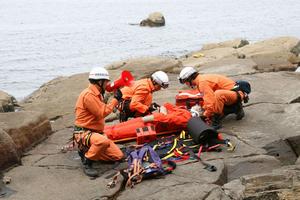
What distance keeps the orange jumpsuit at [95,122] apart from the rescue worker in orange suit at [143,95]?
167cm

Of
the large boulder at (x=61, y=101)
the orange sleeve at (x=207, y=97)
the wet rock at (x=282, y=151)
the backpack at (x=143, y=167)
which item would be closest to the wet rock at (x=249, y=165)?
the wet rock at (x=282, y=151)

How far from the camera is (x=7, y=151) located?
322 inches

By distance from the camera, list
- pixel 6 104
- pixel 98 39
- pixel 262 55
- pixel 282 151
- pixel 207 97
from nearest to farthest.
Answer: pixel 282 151
pixel 207 97
pixel 6 104
pixel 262 55
pixel 98 39

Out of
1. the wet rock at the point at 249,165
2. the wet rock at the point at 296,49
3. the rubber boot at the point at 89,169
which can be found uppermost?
the rubber boot at the point at 89,169

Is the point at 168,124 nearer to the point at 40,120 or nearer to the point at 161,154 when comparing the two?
the point at 161,154

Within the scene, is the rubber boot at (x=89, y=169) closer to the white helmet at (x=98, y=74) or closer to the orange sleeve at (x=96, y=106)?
the orange sleeve at (x=96, y=106)

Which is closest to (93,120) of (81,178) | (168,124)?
(81,178)

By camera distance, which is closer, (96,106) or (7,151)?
(96,106)

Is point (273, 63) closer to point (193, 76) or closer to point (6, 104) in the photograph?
point (193, 76)

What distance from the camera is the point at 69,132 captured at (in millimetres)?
10445

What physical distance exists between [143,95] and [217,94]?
1449 mm

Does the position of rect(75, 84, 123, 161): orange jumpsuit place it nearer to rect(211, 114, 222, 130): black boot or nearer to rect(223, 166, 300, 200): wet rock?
rect(211, 114, 222, 130): black boot

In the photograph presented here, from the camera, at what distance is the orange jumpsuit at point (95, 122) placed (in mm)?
7664

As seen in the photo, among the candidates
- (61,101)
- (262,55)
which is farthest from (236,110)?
(262,55)
